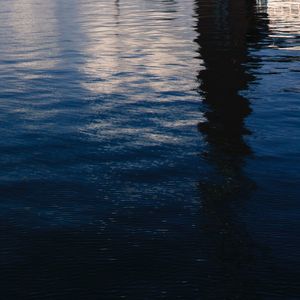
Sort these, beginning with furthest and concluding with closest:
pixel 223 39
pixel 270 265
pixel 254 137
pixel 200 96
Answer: pixel 223 39, pixel 200 96, pixel 254 137, pixel 270 265

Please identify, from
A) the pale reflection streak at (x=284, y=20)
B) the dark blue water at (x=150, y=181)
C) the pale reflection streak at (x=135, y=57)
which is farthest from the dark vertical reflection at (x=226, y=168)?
the pale reflection streak at (x=284, y=20)

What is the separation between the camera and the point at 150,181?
10.1 m

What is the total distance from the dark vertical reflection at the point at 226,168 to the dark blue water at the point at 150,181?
0.09 ft

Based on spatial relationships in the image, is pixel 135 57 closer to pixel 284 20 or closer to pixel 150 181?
pixel 150 181

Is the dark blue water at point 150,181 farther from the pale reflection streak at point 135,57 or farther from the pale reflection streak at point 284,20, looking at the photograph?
the pale reflection streak at point 284,20

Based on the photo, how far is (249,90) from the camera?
18.6 m

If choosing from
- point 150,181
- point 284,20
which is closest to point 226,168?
point 150,181

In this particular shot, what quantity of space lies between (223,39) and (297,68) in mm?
12149

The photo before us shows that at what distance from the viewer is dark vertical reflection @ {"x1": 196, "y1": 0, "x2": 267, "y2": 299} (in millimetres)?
6750

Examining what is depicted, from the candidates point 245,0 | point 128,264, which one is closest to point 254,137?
point 128,264

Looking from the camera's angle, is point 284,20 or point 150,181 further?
point 284,20

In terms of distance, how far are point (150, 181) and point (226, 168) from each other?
4.64ft

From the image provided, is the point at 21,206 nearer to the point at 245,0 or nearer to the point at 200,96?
the point at 200,96

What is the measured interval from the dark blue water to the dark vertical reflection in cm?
3
